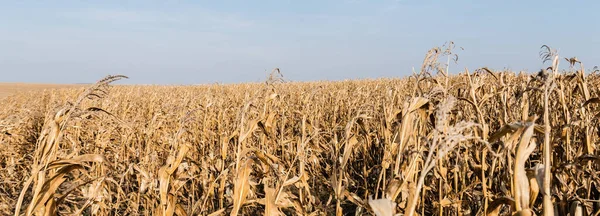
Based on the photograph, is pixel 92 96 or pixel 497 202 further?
pixel 92 96

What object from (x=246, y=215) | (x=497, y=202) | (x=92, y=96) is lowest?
(x=246, y=215)

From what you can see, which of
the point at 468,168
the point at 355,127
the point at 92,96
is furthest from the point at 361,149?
the point at 92,96

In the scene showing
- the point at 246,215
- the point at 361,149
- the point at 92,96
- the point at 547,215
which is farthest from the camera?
the point at 361,149

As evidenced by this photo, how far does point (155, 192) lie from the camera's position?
2586 mm

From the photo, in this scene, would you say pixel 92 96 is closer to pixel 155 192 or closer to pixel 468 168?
pixel 155 192

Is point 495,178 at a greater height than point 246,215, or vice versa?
point 495,178

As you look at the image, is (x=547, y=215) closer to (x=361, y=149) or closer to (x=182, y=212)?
(x=182, y=212)

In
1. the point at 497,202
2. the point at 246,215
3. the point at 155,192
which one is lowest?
the point at 246,215

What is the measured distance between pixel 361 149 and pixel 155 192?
82.8 inches

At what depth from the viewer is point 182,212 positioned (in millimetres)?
1955

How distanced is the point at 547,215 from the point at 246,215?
2409mm

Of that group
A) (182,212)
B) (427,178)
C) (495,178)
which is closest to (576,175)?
(495,178)

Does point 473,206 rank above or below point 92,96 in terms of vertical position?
below

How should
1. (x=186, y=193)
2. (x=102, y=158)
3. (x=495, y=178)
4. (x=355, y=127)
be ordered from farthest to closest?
(x=355, y=127) → (x=186, y=193) → (x=495, y=178) → (x=102, y=158)
